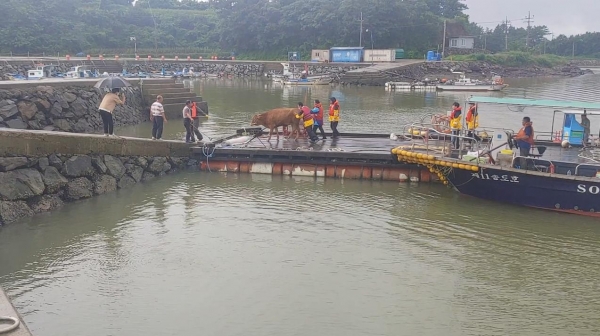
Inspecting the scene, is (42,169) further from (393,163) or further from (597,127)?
(597,127)

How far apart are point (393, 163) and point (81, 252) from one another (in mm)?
9605

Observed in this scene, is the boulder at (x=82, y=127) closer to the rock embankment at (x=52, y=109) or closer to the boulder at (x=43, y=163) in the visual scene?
the rock embankment at (x=52, y=109)

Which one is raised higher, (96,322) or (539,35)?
(539,35)

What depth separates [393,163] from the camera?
17.9 metres

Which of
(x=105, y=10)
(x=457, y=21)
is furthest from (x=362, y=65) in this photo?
(x=105, y=10)

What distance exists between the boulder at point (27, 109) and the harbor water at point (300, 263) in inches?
293

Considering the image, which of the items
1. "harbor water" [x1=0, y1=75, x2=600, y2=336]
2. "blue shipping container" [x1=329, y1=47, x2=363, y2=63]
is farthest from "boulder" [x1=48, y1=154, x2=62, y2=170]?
"blue shipping container" [x1=329, y1=47, x2=363, y2=63]

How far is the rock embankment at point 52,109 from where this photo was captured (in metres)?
21.4

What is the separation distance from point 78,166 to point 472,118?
11.5 metres

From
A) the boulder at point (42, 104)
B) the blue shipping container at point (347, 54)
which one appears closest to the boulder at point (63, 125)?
the boulder at point (42, 104)

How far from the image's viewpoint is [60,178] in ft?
49.0

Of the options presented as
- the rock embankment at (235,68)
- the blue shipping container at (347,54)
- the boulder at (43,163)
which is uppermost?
the blue shipping container at (347,54)

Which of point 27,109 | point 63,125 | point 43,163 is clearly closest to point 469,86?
point 63,125

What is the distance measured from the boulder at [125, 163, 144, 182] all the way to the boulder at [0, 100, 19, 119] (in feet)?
Answer: 21.4
